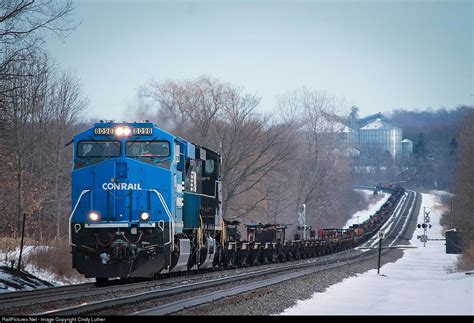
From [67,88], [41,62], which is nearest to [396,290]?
[41,62]

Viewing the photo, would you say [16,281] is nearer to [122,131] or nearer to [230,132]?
[122,131]

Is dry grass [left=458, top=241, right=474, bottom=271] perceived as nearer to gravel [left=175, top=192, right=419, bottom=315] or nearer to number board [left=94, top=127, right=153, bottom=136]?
gravel [left=175, top=192, right=419, bottom=315]

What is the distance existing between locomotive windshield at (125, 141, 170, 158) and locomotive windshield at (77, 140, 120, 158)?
393 mm

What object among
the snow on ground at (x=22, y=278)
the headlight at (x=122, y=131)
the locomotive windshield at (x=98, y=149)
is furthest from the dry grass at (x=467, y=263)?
the locomotive windshield at (x=98, y=149)

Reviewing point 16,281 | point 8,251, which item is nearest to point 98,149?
point 16,281

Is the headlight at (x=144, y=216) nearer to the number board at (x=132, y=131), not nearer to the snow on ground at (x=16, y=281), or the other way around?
the number board at (x=132, y=131)

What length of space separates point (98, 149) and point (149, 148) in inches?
56.0

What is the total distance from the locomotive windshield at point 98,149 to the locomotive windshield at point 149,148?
39cm

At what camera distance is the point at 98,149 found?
21.9m

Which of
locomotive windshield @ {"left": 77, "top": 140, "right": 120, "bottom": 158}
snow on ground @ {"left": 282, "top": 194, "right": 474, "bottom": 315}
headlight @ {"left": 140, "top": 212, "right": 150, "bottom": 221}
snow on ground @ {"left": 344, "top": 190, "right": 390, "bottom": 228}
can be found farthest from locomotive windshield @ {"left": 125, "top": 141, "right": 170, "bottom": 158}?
snow on ground @ {"left": 344, "top": 190, "right": 390, "bottom": 228}

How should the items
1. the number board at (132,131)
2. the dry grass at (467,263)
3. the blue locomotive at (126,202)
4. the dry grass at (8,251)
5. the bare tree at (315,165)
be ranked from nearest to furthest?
the blue locomotive at (126,202), the number board at (132,131), the dry grass at (8,251), the dry grass at (467,263), the bare tree at (315,165)

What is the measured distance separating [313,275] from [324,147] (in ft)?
224

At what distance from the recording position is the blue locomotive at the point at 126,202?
824 inches

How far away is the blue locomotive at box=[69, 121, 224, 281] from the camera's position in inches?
824
